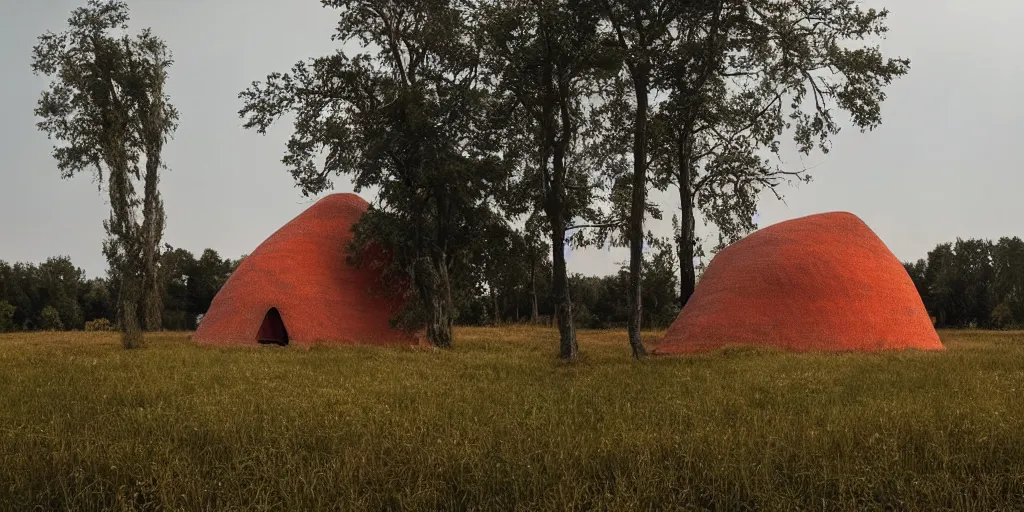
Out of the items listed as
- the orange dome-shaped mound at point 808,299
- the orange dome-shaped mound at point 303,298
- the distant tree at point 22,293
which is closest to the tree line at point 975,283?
the orange dome-shaped mound at point 808,299

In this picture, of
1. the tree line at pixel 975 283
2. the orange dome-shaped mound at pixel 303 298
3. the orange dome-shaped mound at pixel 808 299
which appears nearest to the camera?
the orange dome-shaped mound at pixel 808 299

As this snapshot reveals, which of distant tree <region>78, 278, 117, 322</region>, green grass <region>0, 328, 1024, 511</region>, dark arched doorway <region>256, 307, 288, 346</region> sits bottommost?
green grass <region>0, 328, 1024, 511</region>

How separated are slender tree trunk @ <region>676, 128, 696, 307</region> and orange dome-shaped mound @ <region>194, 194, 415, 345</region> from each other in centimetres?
1280

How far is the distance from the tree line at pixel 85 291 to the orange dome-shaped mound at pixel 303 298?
36960 millimetres

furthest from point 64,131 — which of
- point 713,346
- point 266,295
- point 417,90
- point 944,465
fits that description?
point 944,465

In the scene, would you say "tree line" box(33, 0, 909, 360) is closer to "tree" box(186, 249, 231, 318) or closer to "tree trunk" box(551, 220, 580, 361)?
"tree trunk" box(551, 220, 580, 361)

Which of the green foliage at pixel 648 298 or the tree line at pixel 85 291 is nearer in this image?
the green foliage at pixel 648 298

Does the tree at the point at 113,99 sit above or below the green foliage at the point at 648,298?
above

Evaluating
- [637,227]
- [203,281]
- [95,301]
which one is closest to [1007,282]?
[637,227]

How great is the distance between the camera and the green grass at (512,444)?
222 inches

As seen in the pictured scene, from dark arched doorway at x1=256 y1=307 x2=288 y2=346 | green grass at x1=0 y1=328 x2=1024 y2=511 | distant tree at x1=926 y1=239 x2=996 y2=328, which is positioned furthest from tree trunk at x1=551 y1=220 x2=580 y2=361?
distant tree at x1=926 y1=239 x2=996 y2=328

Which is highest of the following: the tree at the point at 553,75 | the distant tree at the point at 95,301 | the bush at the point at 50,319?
the tree at the point at 553,75

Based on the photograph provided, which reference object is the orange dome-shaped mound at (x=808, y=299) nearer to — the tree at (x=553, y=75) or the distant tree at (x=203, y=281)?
the tree at (x=553, y=75)

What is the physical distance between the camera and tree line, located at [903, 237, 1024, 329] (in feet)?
206
